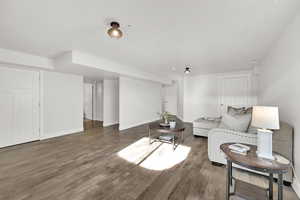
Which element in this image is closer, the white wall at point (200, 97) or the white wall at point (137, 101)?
the white wall at point (137, 101)

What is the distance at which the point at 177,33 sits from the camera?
2.24 meters

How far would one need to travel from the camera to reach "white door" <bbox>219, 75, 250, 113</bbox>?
5352mm

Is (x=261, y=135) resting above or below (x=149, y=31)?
below

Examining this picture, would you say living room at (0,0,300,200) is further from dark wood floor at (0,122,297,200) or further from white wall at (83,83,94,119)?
white wall at (83,83,94,119)

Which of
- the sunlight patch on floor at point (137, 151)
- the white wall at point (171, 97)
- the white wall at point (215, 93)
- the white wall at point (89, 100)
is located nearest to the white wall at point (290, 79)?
the sunlight patch on floor at point (137, 151)

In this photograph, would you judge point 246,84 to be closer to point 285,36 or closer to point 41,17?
point 285,36

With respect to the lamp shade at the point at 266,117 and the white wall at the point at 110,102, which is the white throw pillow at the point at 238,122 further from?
the white wall at the point at 110,102

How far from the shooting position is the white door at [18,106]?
131 inches

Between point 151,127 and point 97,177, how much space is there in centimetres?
174

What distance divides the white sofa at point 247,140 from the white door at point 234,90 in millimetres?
3878

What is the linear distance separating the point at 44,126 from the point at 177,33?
4586mm

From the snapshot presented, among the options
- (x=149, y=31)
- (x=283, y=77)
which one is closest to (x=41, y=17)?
(x=149, y=31)

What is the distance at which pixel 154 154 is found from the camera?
2887 mm

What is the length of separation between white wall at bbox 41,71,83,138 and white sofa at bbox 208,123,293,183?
456cm
